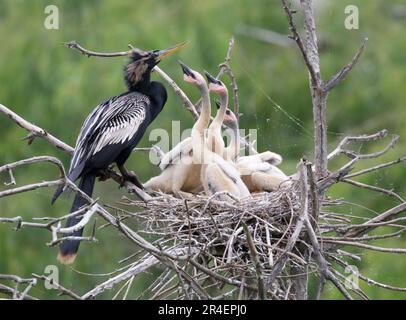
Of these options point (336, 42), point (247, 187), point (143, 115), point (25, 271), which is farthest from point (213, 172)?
point (336, 42)

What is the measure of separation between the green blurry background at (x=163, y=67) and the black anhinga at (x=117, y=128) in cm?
400

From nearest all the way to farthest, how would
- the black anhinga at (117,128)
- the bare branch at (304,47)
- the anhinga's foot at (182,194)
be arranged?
the bare branch at (304,47), the black anhinga at (117,128), the anhinga's foot at (182,194)

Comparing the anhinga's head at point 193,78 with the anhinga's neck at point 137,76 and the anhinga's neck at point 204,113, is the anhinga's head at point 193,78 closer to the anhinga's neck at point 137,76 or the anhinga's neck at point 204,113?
the anhinga's neck at point 204,113

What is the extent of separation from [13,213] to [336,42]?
6.08 meters

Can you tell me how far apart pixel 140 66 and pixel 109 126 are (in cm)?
66

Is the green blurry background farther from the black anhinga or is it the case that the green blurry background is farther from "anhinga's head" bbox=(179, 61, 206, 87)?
"anhinga's head" bbox=(179, 61, 206, 87)

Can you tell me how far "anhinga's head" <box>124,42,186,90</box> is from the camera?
270 inches

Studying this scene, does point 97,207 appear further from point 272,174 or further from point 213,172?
point 272,174

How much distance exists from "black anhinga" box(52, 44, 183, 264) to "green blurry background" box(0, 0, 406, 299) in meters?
4.00

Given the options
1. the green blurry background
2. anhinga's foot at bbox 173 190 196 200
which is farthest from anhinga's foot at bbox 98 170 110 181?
the green blurry background

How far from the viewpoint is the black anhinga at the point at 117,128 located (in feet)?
19.8

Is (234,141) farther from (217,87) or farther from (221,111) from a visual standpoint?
(217,87)

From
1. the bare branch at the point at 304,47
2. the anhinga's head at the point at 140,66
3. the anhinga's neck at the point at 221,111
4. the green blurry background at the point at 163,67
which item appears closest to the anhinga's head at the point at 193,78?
the anhinga's neck at the point at 221,111

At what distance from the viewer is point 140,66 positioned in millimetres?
6867
